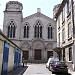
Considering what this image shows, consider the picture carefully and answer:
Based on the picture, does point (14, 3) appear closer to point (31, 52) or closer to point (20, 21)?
point (20, 21)

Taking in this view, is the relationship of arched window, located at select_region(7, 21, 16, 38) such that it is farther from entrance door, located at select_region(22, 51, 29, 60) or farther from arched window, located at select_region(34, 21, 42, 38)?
arched window, located at select_region(34, 21, 42, 38)

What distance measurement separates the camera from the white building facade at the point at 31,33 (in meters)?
45.0

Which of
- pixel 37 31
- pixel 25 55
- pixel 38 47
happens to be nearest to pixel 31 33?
pixel 37 31

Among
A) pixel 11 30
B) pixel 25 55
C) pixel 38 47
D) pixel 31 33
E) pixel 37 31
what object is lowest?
pixel 25 55

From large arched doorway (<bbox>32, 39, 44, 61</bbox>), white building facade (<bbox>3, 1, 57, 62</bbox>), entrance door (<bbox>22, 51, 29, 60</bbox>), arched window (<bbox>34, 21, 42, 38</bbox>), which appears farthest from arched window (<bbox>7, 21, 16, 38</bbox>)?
large arched doorway (<bbox>32, 39, 44, 61</bbox>)

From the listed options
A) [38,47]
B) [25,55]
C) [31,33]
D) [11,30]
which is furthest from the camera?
[31,33]

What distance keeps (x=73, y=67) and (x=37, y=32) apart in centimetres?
2724

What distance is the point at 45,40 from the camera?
45781mm

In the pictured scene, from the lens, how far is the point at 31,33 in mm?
45969

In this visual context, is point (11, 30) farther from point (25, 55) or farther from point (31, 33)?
point (25, 55)

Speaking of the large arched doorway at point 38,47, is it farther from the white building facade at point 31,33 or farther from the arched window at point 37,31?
the arched window at point 37,31

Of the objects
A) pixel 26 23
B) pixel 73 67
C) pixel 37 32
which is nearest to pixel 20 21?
pixel 26 23

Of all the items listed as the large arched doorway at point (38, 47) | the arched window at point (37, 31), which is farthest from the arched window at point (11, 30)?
the large arched doorway at point (38, 47)

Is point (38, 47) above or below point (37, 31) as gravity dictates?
below
